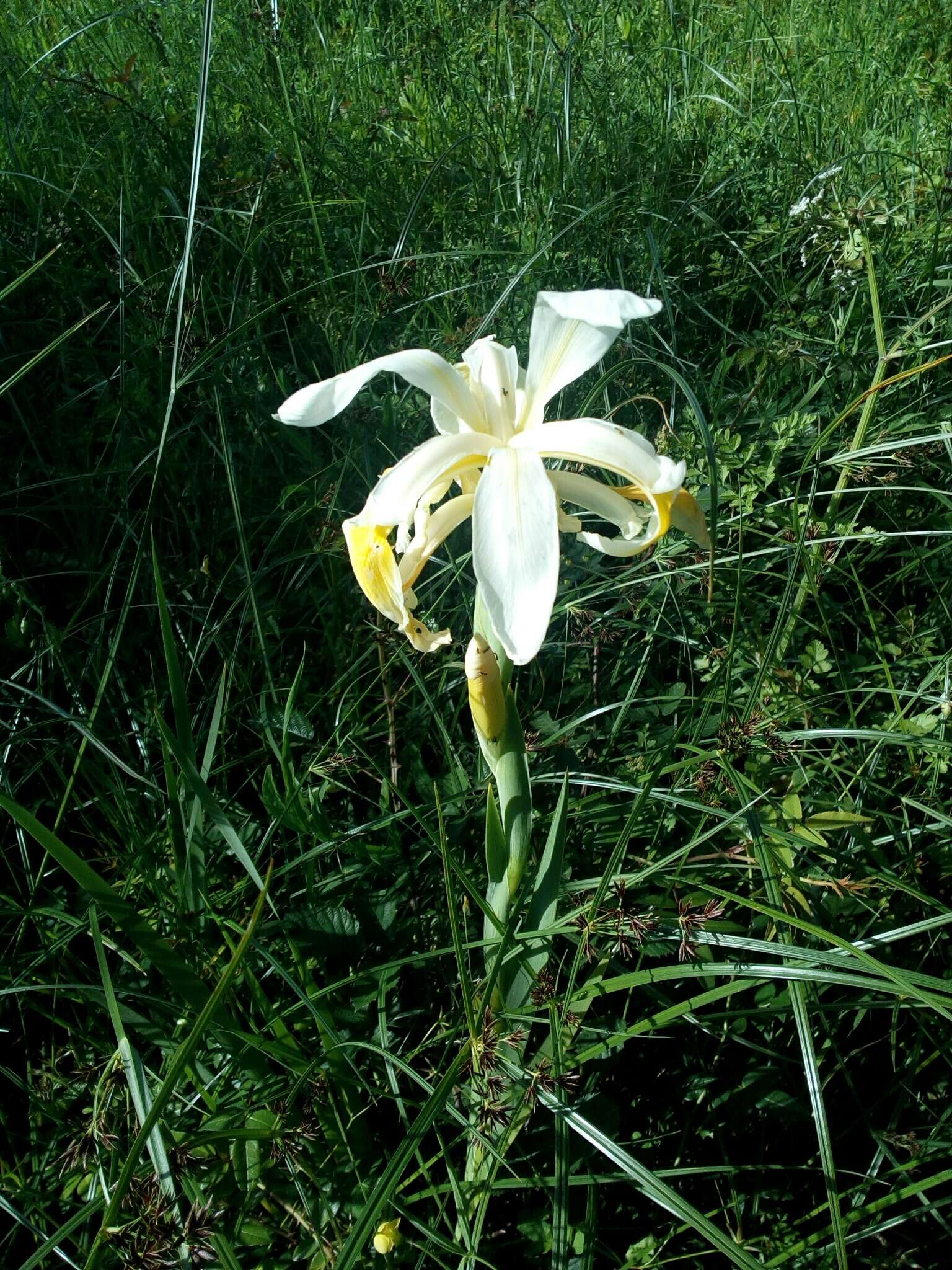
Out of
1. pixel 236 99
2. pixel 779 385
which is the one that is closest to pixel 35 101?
pixel 236 99

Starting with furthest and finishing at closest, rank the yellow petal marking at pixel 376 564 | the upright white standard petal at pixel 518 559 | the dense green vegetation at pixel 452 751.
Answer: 1. the dense green vegetation at pixel 452 751
2. the yellow petal marking at pixel 376 564
3. the upright white standard petal at pixel 518 559

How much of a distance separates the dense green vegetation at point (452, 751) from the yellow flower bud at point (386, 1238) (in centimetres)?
3

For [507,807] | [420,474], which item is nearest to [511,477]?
[420,474]

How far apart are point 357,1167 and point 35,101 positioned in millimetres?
2949

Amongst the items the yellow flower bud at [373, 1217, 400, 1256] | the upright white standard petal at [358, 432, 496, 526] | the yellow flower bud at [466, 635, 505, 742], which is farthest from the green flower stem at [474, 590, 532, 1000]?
the yellow flower bud at [373, 1217, 400, 1256]

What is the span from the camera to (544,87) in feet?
9.47

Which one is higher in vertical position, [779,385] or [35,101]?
[35,101]

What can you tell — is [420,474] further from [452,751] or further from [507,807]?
[452,751]

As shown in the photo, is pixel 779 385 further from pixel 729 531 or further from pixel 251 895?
pixel 251 895

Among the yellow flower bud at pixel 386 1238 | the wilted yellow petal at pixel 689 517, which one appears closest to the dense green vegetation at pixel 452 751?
the yellow flower bud at pixel 386 1238

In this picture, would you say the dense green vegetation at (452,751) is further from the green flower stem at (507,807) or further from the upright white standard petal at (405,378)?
the upright white standard petal at (405,378)

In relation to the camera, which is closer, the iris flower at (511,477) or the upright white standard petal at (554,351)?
the iris flower at (511,477)

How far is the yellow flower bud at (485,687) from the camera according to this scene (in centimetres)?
89

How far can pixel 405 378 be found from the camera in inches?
34.2
